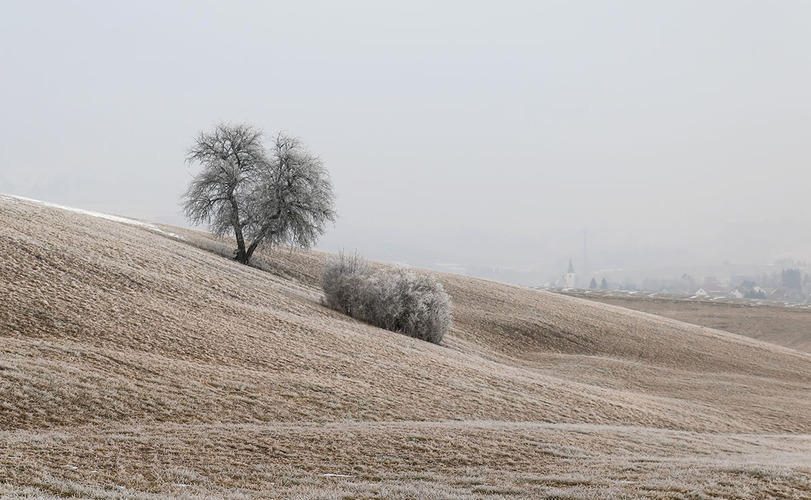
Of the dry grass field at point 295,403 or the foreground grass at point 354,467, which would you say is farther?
the dry grass field at point 295,403

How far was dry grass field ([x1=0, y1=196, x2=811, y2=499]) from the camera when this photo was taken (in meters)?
10.5

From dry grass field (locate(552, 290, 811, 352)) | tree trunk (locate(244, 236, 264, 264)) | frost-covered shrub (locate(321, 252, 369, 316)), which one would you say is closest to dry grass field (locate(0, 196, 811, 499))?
frost-covered shrub (locate(321, 252, 369, 316))

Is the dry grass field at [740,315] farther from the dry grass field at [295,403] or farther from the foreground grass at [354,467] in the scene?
the foreground grass at [354,467]

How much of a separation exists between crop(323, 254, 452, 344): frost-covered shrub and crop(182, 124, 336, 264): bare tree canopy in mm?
9792

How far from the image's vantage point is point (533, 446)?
15.0 metres

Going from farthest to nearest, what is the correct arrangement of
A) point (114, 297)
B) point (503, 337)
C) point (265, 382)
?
point (503, 337), point (114, 297), point (265, 382)

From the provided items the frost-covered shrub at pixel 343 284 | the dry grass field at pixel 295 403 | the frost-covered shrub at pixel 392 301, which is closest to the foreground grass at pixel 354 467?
the dry grass field at pixel 295 403

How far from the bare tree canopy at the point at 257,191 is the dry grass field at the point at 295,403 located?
7.76m

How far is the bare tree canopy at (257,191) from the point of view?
154 ft

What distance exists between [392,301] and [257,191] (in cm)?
1710

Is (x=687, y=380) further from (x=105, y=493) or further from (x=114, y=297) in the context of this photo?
(x=105, y=493)

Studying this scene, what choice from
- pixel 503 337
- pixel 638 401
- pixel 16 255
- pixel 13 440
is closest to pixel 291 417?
pixel 13 440

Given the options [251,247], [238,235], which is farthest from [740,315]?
[238,235]

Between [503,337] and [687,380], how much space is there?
1153 cm
